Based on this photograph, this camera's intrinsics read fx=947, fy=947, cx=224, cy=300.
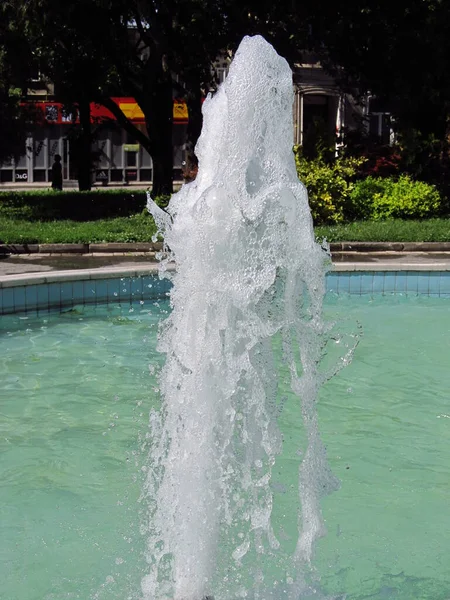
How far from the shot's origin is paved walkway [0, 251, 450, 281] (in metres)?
11.4

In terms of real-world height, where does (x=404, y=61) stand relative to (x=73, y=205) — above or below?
above

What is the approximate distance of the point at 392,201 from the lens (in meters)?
16.8

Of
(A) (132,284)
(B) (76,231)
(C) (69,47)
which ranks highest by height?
(C) (69,47)

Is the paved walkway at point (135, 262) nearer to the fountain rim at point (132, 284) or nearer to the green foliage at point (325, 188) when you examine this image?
the fountain rim at point (132, 284)

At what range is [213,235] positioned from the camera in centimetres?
367

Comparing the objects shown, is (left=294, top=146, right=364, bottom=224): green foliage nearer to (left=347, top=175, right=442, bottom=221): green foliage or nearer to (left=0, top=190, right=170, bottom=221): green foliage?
(left=347, top=175, right=442, bottom=221): green foliage

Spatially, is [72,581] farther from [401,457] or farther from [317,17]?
[317,17]

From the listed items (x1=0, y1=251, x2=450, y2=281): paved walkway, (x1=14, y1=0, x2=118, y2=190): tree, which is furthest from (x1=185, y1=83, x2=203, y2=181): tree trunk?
(x1=0, y1=251, x2=450, y2=281): paved walkway

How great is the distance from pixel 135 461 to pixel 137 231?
895 centimetres

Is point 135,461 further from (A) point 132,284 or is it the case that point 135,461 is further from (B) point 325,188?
(B) point 325,188

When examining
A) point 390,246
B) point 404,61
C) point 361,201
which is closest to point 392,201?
point 361,201

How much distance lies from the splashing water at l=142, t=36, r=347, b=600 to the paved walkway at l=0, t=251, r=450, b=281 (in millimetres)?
7090

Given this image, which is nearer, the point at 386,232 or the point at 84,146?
the point at 386,232

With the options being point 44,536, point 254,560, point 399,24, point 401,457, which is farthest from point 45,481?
point 399,24
